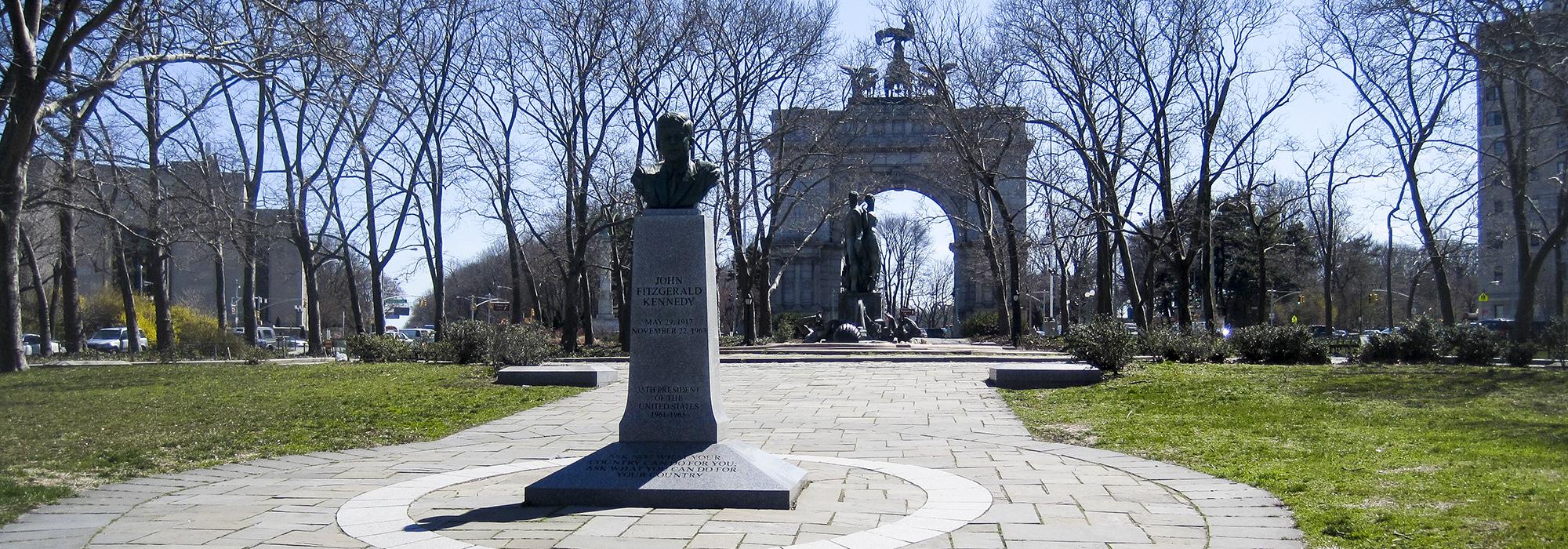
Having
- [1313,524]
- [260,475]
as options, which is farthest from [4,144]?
[1313,524]

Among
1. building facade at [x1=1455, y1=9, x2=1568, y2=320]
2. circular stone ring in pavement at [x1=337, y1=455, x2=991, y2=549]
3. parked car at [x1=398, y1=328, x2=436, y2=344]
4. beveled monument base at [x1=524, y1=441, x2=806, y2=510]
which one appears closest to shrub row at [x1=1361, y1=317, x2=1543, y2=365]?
building facade at [x1=1455, y1=9, x2=1568, y2=320]

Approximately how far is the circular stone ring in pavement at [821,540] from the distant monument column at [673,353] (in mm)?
971

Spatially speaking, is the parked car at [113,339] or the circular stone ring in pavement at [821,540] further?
the parked car at [113,339]

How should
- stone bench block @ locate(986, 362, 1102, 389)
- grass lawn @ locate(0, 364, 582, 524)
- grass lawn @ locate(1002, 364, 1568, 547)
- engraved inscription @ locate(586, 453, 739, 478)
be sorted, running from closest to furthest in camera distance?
grass lawn @ locate(1002, 364, 1568, 547) → engraved inscription @ locate(586, 453, 739, 478) → grass lawn @ locate(0, 364, 582, 524) → stone bench block @ locate(986, 362, 1102, 389)

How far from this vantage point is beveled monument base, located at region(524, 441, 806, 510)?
7312 millimetres

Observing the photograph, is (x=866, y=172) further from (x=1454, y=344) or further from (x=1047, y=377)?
(x=1047, y=377)

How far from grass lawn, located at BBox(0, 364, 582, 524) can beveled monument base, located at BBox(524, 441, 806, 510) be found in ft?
10.6

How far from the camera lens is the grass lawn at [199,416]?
930 cm

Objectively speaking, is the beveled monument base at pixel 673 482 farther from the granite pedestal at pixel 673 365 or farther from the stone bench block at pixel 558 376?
the stone bench block at pixel 558 376

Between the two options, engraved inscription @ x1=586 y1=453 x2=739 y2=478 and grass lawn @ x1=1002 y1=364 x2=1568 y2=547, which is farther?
engraved inscription @ x1=586 y1=453 x2=739 y2=478

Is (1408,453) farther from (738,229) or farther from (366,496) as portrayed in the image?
(738,229)

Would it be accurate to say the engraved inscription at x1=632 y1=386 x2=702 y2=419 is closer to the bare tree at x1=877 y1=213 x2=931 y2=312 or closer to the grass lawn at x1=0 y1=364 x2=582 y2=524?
the grass lawn at x1=0 y1=364 x2=582 y2=524

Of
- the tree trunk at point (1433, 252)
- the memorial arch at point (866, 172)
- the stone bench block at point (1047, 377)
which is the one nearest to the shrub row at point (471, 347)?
the stone bench block at point (1047, 377)

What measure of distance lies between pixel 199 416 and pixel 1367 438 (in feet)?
39.4
